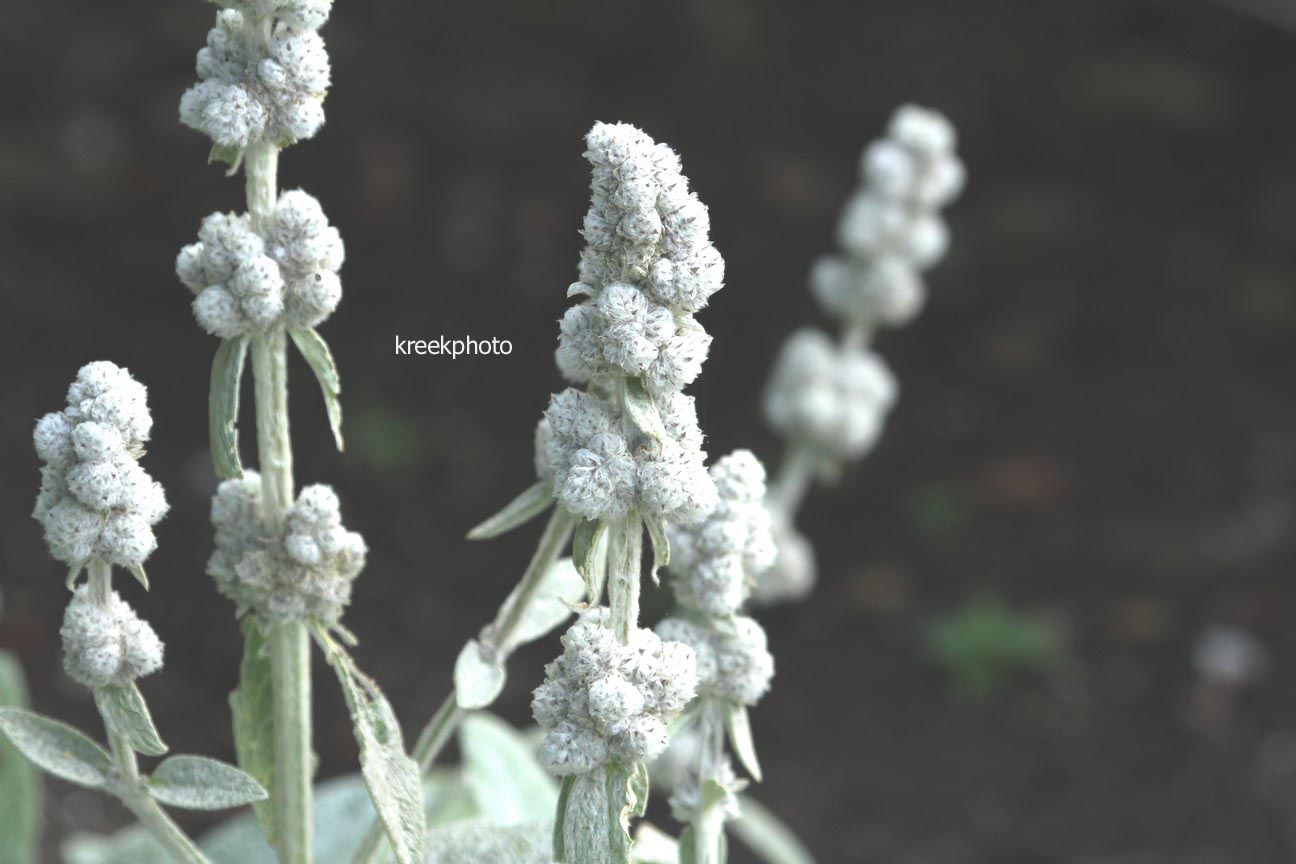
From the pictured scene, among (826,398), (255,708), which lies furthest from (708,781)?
(826,398)

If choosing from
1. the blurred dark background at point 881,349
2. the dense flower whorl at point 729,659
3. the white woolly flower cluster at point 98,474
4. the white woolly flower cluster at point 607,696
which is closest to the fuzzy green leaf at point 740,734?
the dense flower whorl at point 729,659

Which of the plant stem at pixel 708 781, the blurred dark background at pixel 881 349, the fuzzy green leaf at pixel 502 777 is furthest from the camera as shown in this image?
the blurred dark background at pixel 881 349

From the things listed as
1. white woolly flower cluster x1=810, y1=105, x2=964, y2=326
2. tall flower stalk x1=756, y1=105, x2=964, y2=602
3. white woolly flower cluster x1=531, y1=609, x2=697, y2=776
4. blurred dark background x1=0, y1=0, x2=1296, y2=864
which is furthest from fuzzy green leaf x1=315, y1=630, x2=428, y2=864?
blurred dark background x1=0, y1=0, x2=1296, y2=864

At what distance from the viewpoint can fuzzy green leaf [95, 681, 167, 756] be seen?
1076 millimetres

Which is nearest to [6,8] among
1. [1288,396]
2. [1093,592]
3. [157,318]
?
[157,318]

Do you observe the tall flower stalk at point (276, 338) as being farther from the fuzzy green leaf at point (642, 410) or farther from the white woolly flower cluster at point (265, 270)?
the fuzzy green leaf at point (642, 410)

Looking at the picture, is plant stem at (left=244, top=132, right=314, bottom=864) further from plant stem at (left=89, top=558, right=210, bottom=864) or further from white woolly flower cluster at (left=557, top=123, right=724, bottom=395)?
white woolly flower cluster at (left=557, top=123, right=724, bottom=395)

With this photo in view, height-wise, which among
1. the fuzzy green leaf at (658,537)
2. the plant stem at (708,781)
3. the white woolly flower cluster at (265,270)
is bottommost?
the plant stem at (708,781)

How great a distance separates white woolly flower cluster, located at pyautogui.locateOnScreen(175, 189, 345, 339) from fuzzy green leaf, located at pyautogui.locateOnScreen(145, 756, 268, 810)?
321 millimetres

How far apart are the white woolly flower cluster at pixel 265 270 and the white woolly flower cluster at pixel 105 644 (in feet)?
0.72

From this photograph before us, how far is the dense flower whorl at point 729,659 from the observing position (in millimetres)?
1168

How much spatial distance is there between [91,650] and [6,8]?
360 cm

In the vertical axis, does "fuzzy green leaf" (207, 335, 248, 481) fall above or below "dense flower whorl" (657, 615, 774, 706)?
above

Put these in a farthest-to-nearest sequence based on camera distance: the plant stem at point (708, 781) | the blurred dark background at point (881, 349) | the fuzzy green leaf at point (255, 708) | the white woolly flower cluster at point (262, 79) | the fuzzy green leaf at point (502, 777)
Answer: the blurred dark background at point (881, 349), the fuzzy green leaf at point (502, 777), the fuzzy green leaf at point (255, 708), the plant stem at point (708, 781), the white woolly flower cluster at point (262, 79)
